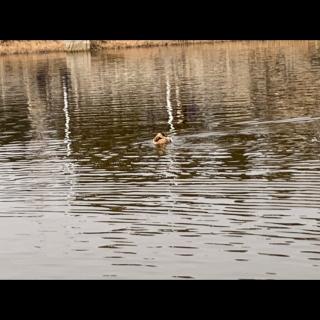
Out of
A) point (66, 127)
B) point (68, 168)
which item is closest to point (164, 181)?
point (68, 168)

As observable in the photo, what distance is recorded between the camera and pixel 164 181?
49.8 feet

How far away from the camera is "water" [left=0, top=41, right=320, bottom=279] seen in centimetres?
984

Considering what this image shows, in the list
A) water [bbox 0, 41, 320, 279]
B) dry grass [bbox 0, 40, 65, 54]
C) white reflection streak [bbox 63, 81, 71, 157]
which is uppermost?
dry grass [bbox 0, 40, 65, 54]

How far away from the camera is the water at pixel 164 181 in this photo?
984 centimetres

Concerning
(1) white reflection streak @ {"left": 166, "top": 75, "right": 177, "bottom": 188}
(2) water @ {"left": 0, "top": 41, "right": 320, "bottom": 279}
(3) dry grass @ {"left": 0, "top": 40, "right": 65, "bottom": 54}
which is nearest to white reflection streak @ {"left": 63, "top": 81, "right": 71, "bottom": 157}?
(2) water @ {"left": 0, "top": 41, "right": 320, "bottom": 279}

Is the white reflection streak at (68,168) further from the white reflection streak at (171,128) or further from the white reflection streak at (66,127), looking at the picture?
the white reflection streak at (171,128)

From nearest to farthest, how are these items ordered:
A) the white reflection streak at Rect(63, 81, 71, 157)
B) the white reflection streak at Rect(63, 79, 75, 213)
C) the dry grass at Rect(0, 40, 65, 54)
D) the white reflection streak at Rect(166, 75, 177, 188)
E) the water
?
the water → the white reflection streak at Rect(63, 79, 75, 213) → the white reflection streak at Rect(166, 75, 177, 188) → the white reflection streak at Rect(63, 81, 71, 157) → the dry grass at Rect(0, 40, 65, 54)

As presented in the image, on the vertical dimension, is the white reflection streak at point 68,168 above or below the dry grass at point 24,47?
below

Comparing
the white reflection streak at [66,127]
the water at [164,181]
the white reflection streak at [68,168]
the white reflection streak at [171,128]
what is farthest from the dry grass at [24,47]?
the white reflection streak at [68,168]

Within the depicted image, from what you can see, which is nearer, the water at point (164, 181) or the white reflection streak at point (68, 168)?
the water at point (164, 181)

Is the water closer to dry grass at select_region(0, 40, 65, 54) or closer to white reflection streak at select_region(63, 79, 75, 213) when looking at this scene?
white reflection streak at select_region(63, 79, 75, 213)

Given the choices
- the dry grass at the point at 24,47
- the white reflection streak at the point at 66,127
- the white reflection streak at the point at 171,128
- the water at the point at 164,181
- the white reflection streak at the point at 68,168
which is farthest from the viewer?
the dry grass at the point at 24,47
